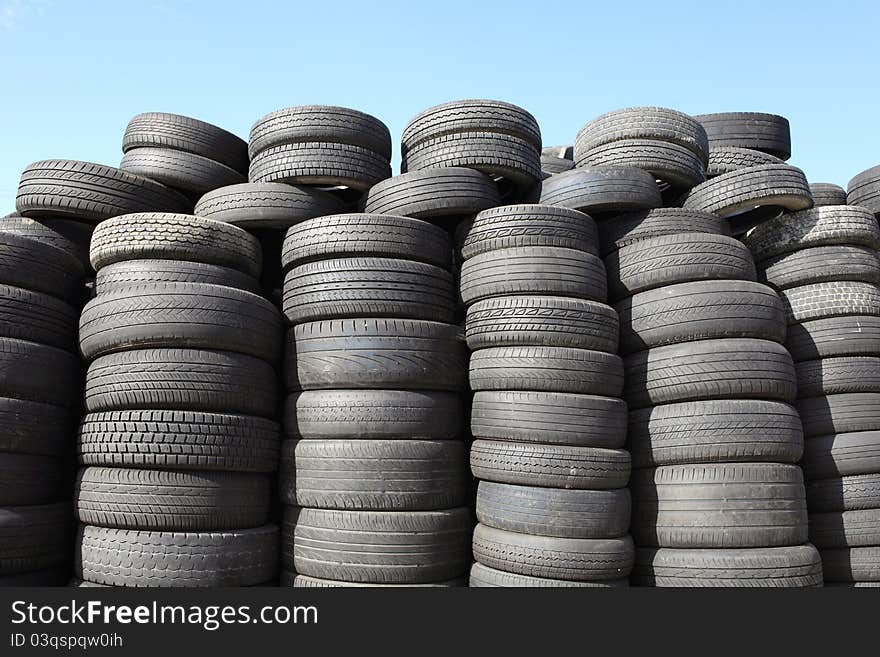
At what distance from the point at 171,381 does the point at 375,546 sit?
1996mm

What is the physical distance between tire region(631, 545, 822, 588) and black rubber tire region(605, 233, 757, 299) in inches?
90.1

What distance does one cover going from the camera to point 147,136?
6.76 meters

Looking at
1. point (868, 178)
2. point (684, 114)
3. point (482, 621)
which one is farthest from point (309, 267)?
point (868, 178)

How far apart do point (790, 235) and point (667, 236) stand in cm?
160

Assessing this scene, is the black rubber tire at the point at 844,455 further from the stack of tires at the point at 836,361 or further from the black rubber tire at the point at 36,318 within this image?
the black rubber tire at the point at 36,318

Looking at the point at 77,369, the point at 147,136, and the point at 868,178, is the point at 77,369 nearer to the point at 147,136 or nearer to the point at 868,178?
the point at 147,136

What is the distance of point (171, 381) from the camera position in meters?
5.01

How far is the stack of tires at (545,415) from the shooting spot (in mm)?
5105

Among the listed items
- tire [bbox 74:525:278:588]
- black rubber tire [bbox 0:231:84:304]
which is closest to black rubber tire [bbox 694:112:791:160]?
tire [bbox 74:525:278:588]

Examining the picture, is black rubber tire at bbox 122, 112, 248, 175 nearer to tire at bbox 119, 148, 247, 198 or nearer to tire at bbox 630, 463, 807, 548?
tire at bbox 119, 148, 247, 198

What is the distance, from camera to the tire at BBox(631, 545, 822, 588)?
5133 mm

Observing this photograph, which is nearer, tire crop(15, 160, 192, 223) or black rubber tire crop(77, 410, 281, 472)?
black rubber tire crop(77, 410, 281, 472)

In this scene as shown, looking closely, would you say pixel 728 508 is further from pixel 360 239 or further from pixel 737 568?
pixel 360 239

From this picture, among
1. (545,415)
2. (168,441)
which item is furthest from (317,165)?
(545,415)
